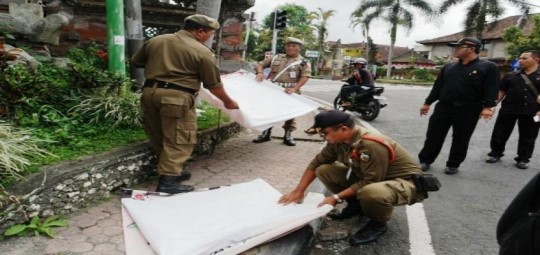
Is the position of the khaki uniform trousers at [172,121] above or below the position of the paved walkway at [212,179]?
above

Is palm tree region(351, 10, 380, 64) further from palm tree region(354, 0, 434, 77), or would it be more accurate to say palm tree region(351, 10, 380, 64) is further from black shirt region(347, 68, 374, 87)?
black shirt region(347, 68, 374, 87)

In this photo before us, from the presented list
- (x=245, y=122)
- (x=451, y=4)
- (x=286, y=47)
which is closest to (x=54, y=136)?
(x=245, y=122)

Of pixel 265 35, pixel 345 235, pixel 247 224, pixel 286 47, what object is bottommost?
pixel 345 235

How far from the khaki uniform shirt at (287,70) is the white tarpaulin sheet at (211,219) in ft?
7.91

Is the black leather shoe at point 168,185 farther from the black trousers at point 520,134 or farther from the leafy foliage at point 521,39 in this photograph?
the leafy foliage at point 521,39

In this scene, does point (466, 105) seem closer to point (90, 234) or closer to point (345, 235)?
point (345, 235)

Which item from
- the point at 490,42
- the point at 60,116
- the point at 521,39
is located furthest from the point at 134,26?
the point at 490,42

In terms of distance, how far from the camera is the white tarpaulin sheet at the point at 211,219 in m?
2.27

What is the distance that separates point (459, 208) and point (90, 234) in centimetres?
311

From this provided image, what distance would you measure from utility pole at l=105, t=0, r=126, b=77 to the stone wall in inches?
52.2

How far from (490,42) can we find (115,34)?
1412 inches

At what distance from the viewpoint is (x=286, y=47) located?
521 cm

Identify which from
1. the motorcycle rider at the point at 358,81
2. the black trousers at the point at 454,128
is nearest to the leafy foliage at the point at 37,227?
the black trousers at the point at 454,128

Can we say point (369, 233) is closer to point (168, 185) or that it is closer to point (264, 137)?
point (168, 185)
